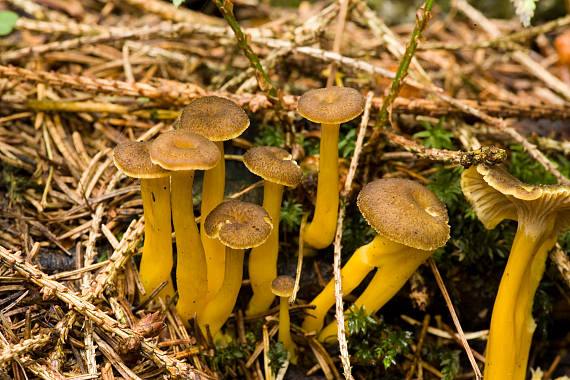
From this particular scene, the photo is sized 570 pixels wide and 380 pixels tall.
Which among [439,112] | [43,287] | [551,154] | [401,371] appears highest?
[439,112]

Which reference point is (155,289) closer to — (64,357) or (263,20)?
(64,357)

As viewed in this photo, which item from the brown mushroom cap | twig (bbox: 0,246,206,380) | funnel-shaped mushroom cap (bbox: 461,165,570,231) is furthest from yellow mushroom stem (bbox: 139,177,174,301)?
funnel-shaped mushroom cap (bbox: 461,165,570,231)

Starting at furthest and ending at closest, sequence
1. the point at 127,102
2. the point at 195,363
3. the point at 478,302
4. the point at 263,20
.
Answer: the point at 263,20
the point at 127,102
the point at 478,302
the point at 195,363

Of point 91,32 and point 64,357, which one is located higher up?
point 91,32

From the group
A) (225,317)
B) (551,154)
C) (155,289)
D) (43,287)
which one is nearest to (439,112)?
(551,154)

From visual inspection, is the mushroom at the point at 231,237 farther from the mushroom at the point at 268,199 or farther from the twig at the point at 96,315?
the twig at the point at 96,315

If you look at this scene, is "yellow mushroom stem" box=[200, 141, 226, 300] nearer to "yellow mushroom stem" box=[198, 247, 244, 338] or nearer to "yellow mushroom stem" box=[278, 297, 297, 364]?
"yellow mushroom stem" box=[198, 247, 244, 338]
